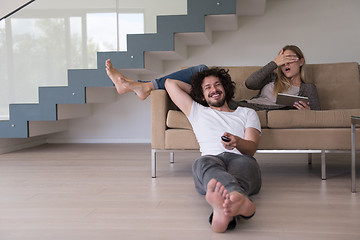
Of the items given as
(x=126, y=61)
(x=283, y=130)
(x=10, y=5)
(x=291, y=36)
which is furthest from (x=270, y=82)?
(x=10, y=5)

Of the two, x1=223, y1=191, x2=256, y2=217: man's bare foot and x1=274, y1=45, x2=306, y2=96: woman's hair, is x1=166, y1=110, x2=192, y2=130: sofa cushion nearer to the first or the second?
x1=274, y1=45, x2=306, y2=96: woman's hair

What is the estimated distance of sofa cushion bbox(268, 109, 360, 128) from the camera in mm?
2552

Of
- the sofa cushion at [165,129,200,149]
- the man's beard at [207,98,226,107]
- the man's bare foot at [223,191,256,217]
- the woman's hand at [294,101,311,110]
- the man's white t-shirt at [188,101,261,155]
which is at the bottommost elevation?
the man's bare foot at [223,191,256,217]

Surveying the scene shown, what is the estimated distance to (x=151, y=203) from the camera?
2.09 meters

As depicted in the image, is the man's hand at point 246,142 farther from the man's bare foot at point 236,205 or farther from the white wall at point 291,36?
the white wall at point 291,36

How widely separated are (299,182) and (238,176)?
2.62ft

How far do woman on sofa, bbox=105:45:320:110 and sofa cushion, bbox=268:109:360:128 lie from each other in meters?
0.15

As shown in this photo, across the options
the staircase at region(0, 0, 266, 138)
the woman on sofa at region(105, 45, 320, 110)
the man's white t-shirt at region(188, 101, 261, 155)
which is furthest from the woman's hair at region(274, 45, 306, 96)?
the staircase at region(0, 0, 266, 138)

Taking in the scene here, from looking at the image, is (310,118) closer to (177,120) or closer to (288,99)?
(288,99)

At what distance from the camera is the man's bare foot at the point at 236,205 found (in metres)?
1.55

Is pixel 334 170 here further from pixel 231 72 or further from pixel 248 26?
pixel 248 26

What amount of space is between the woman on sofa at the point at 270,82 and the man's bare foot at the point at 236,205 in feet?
4.05

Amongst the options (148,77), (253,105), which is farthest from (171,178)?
(148,77)

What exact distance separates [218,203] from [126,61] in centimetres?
248
